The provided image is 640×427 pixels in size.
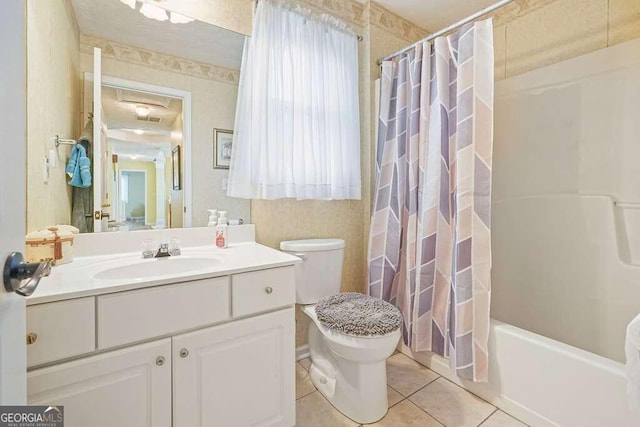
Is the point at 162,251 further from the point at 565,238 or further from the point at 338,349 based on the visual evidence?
the point at 565,238

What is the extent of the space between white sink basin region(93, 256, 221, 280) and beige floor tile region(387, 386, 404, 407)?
1117mm

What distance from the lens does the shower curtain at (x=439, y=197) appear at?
1.38m

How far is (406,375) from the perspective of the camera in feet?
5.47

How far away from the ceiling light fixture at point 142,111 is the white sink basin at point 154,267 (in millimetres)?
719

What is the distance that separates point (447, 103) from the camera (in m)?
1.52

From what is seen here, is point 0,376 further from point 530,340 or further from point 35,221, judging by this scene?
point 530,340

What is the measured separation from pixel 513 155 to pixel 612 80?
1.78 feet

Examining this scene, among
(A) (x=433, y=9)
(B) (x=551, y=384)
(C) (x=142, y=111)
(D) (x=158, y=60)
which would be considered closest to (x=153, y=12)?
(D) (x=158, y=60)

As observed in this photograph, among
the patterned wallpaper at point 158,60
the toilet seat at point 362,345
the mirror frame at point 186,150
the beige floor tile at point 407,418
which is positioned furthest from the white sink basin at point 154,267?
the beige floor tile at point 407,418

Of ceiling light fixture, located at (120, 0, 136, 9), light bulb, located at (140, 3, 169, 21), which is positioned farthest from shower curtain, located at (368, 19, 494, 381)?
ceiling light fixture, located at (120, 0, 136, 9)

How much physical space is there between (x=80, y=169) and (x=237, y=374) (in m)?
1.10

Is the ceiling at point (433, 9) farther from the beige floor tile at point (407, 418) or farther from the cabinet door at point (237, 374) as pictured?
the beige floor tile at point (407, 418)

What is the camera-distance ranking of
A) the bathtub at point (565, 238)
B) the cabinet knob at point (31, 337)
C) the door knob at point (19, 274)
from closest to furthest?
the door knob at point (19, 274)
the cabinet knob at point (31, 337)
the bathtub at point (565, 238)

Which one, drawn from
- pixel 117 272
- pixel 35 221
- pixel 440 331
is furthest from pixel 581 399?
pixel 35 221
